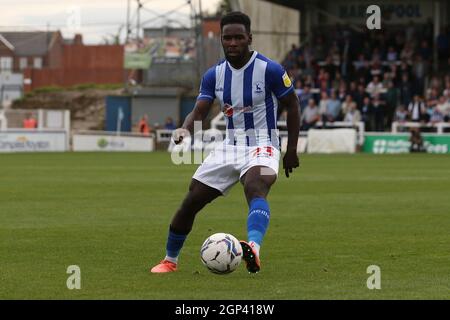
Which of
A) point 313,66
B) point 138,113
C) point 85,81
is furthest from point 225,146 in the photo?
point 85,81

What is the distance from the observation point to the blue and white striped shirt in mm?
9562

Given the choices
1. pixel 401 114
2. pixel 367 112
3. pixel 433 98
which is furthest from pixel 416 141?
pixel 367 112

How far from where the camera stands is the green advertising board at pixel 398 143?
1497 inches

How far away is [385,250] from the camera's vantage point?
11430 mm

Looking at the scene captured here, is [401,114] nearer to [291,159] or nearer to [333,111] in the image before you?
[333,111]

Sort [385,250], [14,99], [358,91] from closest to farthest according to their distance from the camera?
[385,250] → [358,91] → [14,99]

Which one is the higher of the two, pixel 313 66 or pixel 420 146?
pixel 313 66

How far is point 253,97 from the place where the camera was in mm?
9570

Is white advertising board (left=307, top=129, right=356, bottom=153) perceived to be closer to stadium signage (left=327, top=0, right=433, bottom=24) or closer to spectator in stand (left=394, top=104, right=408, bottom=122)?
spectator in stand (left=394, top=104, right=408, bottom=122)

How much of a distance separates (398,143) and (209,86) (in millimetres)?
29866

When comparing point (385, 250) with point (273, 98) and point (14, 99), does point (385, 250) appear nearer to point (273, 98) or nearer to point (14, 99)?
point (273, 98)

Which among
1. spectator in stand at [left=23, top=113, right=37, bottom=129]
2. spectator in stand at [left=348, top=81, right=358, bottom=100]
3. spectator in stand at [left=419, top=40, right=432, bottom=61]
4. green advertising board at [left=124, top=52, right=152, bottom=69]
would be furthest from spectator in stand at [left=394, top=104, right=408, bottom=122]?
green advertising board at [left=124, top=52, right=152, bottom=69]
